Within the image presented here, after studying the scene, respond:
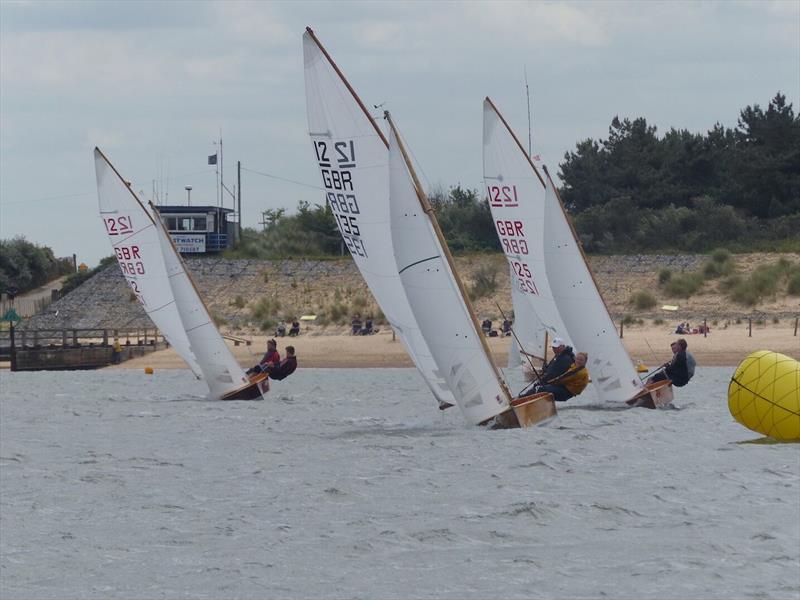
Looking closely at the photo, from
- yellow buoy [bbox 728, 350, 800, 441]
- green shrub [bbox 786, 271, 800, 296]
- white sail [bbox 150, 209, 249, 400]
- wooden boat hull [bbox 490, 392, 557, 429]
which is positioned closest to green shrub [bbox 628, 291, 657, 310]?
green shrub [bbox 786, 271, 800, 296]

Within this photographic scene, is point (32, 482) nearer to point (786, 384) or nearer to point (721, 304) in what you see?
point (786, 384)

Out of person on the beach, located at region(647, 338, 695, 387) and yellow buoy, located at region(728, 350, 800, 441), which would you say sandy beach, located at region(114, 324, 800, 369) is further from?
yellow buoy, located at region(728, 350, 800, 441)

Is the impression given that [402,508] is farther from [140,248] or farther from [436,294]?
[140,248]

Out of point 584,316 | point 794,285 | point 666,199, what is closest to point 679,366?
point 584,316

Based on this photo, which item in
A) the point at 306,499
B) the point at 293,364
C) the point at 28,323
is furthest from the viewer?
the point at 28,323

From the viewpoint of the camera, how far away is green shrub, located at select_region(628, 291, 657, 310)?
53000 mm

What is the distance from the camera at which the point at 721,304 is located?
51.4m

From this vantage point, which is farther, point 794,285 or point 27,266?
point 27,266

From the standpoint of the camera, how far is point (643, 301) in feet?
175

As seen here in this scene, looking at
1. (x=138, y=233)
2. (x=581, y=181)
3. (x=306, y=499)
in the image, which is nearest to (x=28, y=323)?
(x=581, y=181)

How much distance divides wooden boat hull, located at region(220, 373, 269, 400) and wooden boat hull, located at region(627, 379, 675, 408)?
8.88 meters

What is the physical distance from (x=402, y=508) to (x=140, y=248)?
17.1m

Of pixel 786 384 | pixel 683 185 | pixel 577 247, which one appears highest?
pixel 683 185

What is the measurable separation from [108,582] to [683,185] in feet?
198
